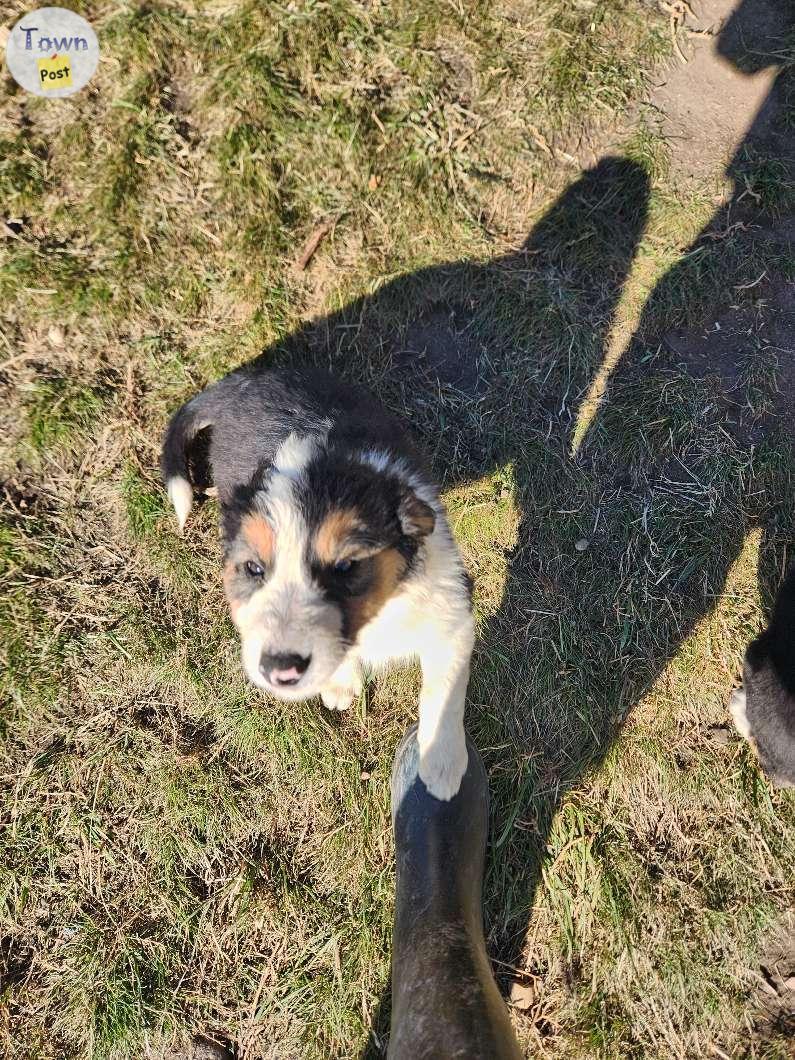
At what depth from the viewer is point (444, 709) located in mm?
3209

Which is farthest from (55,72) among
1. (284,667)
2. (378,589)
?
(284,667)

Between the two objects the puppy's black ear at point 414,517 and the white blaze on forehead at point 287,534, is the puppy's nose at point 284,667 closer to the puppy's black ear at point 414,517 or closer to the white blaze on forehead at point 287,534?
the white blaze on forehead at point 287,534

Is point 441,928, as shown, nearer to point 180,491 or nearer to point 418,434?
point 180,491

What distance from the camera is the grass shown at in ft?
12.6

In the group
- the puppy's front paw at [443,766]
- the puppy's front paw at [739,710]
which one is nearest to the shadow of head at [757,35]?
the puppy's front paw at [739,710]

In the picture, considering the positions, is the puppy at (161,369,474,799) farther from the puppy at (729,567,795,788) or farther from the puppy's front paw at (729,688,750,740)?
the puppy's front paw at (729,688,750,740)

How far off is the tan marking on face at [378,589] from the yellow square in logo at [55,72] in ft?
11.4

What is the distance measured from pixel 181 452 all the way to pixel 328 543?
1.22 meters

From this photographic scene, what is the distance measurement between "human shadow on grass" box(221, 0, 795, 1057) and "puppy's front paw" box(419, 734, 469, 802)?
55 cm

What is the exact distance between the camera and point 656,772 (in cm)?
386

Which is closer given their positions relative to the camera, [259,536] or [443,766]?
[259,536]
